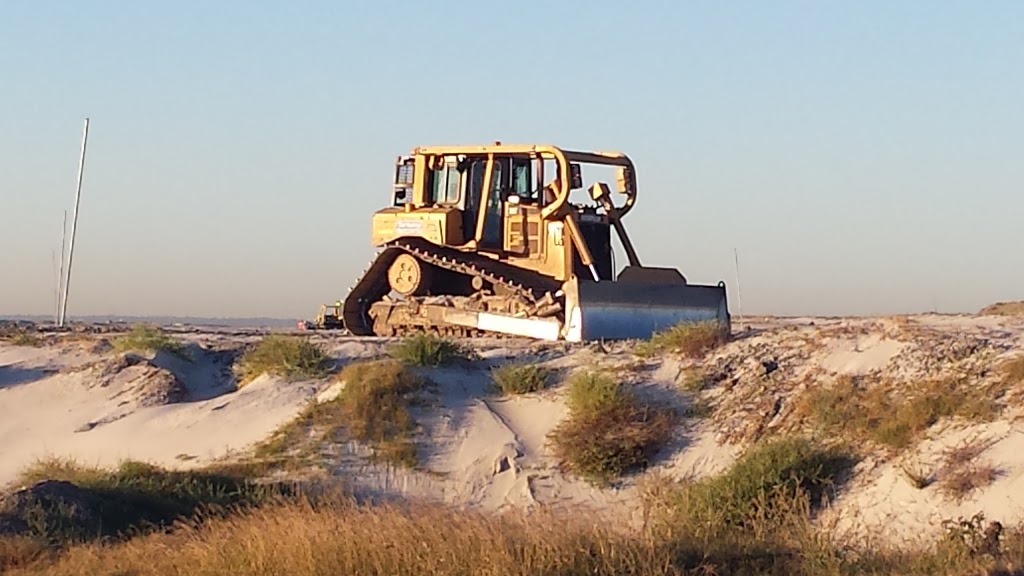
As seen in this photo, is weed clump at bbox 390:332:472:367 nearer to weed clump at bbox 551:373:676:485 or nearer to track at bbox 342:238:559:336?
weed clump at bbox 551:373:676:485

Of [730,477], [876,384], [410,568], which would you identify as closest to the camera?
[410,568]

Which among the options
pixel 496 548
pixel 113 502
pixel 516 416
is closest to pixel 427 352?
pixel 516 416

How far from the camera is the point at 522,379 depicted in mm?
21484

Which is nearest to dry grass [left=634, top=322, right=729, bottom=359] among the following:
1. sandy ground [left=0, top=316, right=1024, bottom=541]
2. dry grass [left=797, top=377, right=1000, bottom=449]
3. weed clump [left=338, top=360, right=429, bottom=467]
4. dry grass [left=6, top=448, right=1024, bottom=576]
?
sandy ground [left=0, top=316, right=1024, bottom=541]

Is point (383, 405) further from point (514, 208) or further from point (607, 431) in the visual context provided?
point (514, 208)

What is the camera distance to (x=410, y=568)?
12.1 meters

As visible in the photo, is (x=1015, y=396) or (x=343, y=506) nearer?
(x=343, y=506)

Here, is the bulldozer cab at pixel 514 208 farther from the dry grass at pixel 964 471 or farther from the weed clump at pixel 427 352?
the dry grass at pixel 964 471

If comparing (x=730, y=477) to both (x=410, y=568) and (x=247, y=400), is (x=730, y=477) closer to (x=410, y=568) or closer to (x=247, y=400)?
(x=410, y=568)

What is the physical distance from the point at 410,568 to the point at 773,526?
3696mm

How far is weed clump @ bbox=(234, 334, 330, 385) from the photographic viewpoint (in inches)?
888

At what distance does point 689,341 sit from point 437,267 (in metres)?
7.00

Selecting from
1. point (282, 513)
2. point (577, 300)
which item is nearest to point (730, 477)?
point (282, 513)

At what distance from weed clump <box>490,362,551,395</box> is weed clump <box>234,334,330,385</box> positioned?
2522 millimetres
